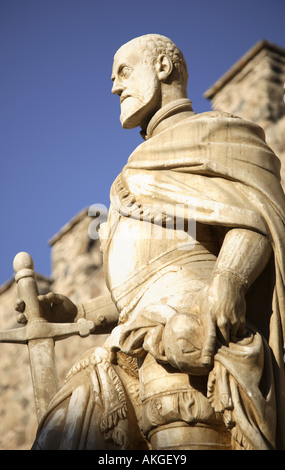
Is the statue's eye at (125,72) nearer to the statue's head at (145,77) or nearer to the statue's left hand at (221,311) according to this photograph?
the statue's head at (145,77)

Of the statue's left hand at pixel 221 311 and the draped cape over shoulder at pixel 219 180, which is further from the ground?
the draped cape over shoulder at pixel 219 180

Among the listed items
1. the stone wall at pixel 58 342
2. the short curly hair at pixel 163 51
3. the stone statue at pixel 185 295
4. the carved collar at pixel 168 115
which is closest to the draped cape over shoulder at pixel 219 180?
the stone statue at pixel 185 295

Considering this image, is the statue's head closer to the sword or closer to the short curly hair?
the short curly hair

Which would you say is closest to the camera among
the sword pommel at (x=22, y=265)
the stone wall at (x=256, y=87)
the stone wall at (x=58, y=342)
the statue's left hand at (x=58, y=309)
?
the statue's left hand at (x=58, y=309)

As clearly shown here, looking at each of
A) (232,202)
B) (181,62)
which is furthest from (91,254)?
(232,202)

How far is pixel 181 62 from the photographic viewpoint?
5043 millimetres

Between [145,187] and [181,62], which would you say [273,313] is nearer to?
[145,187]

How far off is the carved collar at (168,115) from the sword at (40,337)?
1.22 m

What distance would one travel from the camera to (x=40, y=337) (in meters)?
5.09

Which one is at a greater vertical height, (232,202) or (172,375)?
(232,202)

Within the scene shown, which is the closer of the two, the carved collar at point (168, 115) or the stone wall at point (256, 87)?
the carved collar at point (168, 115)

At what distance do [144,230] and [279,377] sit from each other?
104 centimetres

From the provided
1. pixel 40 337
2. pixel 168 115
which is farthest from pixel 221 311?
pixel 40 337

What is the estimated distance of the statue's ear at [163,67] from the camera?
490cm
